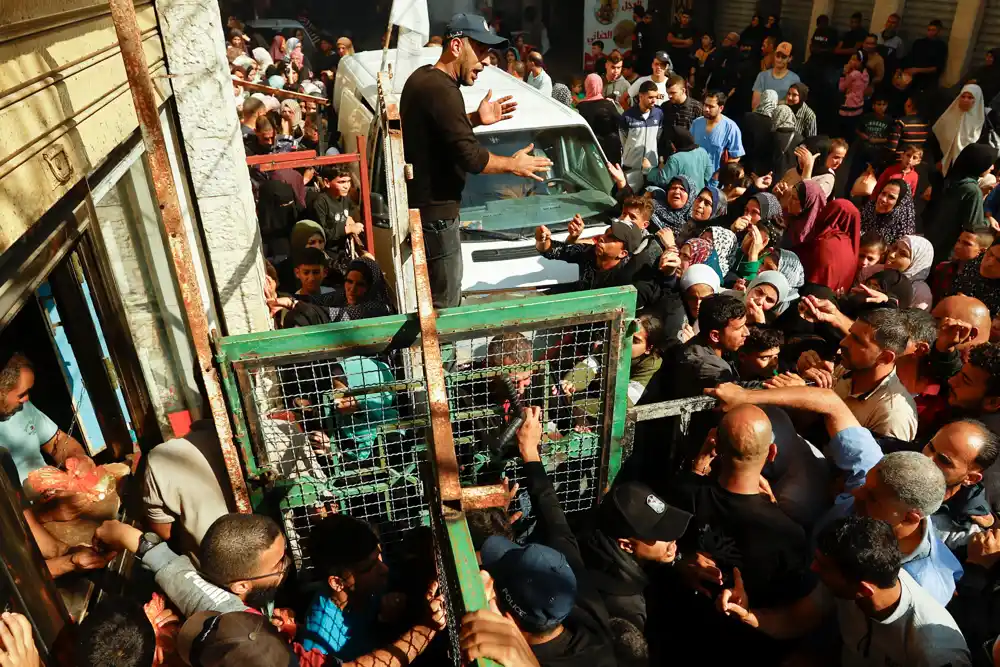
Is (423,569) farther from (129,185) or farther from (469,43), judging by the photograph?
(469,43)

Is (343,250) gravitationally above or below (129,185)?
below

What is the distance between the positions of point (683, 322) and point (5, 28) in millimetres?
3319

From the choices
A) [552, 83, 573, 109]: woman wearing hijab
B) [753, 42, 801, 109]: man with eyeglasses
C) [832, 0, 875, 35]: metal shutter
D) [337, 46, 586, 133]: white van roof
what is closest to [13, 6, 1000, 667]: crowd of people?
[337, 46, 586, 133]: white van roof

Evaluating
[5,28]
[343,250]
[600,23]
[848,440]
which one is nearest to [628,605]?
[848,440]

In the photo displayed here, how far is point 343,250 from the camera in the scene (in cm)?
651

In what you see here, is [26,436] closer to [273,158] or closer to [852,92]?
[273,158]

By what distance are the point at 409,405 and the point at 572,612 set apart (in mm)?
957

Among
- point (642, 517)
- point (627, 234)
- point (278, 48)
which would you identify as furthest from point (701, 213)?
point (278, 48)

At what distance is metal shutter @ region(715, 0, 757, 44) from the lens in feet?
54.0

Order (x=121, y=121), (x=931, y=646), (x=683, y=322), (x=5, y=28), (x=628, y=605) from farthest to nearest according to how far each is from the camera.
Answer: (x=683, y=322), (x=121, y=121), (x=628, y=605), (x=931, y=646), (x=5, y=28)

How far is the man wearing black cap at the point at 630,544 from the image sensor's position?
2.67 meters

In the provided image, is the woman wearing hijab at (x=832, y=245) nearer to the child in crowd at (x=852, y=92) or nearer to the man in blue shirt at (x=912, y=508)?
the man in blue shirt at (x=912, y=508)

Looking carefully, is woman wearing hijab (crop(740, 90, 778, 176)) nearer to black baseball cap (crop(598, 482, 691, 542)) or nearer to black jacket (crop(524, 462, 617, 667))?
black baseball cap (crop(598, 482, 691, 542))

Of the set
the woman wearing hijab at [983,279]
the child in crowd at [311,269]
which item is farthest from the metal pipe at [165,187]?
the woman wearing hijab at [983,279]
